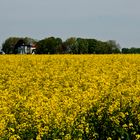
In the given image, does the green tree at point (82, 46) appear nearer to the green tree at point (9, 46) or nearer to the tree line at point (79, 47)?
the tree line at point (79, 47)

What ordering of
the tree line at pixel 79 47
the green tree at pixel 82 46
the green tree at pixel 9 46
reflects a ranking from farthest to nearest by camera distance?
the green tree at pixel 9 46 → the tree line at pixel 79 47 → the green tree at pixel 82 46

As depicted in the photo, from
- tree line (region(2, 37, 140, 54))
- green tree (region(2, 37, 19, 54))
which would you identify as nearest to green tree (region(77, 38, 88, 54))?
tree line (region(2, 37, 140, 54))

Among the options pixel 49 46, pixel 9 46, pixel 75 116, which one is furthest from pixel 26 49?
pixel 75 116

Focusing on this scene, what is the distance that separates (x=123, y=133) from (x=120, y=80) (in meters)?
5.88

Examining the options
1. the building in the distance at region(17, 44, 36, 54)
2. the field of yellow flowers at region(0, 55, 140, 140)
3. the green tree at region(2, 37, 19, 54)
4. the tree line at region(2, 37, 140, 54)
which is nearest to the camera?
the field of yellow flowers at region(0, 55, 140, 140)

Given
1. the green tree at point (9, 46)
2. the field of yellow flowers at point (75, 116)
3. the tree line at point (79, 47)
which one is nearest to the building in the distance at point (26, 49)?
the tree line at point (79, 47)

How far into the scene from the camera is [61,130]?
8.37 m

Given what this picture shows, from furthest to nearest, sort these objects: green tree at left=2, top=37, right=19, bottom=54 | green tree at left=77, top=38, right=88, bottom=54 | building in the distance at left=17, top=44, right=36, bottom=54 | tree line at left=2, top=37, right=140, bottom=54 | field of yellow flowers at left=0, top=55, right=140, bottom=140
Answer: green tree at left=2, top=37, right=19, bottom=54, building in the distance at left=17, top=44, right=36, bottom=54, tree line at left=2, top=37, right=140, bottom=54, green tree at left=77, top=38, right=88, bottom=54, field of yellow flowers at left=0, top=55, right=140, bottom=140

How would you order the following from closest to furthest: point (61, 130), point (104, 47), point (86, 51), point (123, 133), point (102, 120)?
point (61, 130) → point (123, 133) → point (102, 120) → point (86, 51) → point (104, 47)

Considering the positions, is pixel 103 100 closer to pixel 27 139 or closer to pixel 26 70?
pixel 27 139

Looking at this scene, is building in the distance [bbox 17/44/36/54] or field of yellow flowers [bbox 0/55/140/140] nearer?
field of yellow flowers [bbox 0/55/140/140]

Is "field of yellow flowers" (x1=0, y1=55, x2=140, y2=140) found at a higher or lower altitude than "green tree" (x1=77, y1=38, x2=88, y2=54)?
lower

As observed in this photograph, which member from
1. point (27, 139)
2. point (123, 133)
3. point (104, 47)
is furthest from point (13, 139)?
point (104, 47)

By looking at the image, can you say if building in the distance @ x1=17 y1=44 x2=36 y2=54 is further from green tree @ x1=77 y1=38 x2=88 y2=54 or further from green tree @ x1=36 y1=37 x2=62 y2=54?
green tree @ x1=77 y1=38 x2=88 y2=54
